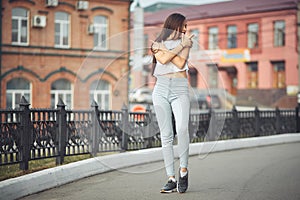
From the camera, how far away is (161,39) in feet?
20.1

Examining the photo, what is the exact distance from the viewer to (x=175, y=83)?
6.06m

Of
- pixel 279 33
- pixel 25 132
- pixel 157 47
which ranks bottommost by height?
pixel 25 132

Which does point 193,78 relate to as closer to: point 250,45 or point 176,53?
point 250,45

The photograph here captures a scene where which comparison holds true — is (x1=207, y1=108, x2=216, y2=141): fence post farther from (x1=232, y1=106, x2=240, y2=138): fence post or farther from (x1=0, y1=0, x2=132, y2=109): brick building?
(x1=0, y1=0, x2=132, y2=109): brick building

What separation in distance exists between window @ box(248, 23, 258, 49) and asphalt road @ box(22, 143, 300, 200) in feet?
116

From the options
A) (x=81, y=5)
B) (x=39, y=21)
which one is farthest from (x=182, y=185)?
(x=81, y=5)

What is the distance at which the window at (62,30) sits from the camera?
26.8 metres

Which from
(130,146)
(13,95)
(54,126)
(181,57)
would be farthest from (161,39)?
(13,95)

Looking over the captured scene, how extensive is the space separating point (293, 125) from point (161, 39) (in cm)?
1219

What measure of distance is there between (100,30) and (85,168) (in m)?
20.6

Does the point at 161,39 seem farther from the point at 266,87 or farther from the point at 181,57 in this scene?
the point at 266,87

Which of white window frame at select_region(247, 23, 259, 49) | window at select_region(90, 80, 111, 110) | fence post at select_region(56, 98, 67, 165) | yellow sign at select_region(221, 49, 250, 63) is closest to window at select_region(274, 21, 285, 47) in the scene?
white window frame at select_region(247, 23, 259, 49)

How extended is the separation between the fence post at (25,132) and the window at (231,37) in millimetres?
38772

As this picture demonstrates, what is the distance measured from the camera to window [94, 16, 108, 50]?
2797cm
